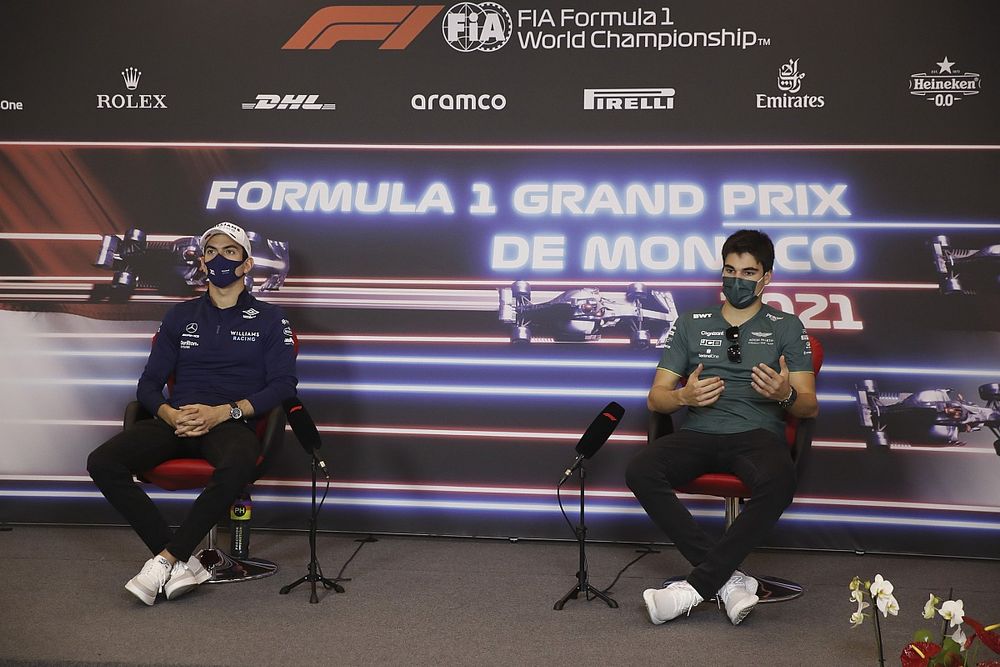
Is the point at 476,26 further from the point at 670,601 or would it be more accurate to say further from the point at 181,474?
the point at 670,601

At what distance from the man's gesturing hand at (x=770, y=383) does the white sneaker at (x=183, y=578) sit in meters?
2.09

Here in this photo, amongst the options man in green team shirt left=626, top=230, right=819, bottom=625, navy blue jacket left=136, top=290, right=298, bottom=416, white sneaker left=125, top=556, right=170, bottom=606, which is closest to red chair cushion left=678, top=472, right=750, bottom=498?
man in green team shirt left=626, top=230, right=819, bottom=625

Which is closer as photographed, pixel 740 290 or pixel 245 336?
pixel 740 290

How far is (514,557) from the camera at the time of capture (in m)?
4.02

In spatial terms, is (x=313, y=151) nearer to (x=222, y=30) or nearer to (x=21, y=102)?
(x=222, y=30)

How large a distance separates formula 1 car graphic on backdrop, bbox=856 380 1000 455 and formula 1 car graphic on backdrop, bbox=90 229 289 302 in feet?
10.2

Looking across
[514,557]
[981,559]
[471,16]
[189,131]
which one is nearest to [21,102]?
[189,131]

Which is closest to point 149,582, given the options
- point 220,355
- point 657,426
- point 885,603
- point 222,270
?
point 220,355

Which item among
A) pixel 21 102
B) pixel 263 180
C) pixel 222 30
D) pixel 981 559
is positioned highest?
pixel 222 30

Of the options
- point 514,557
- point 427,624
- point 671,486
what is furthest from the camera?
point 514,557

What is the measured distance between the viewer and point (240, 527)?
12.5ft

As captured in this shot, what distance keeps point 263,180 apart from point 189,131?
1.41ft

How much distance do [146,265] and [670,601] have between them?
289 centimetres

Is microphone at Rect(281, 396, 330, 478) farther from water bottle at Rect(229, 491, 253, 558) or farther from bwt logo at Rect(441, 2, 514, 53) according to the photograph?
bwt logo at Rect(441, 2, 514, 53)
